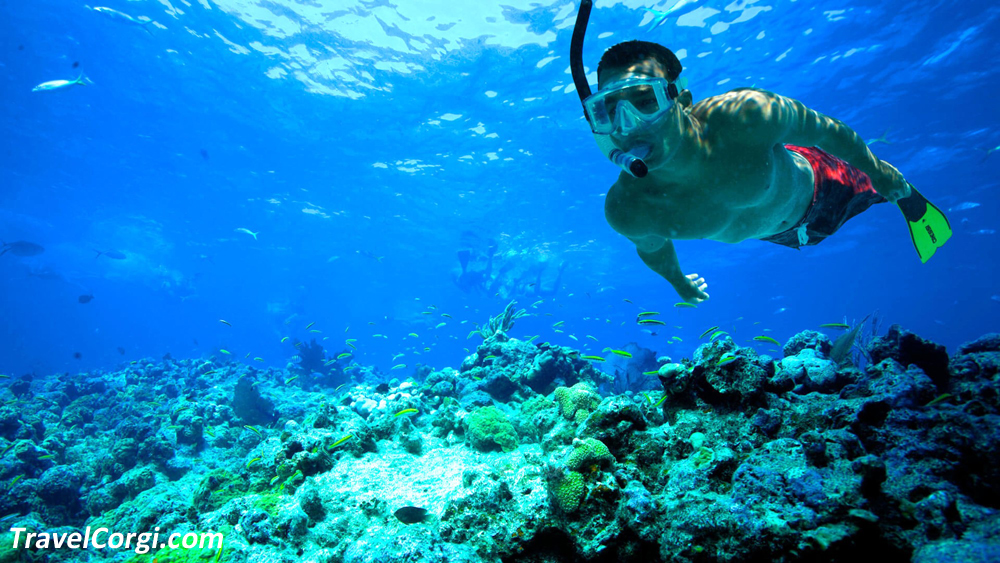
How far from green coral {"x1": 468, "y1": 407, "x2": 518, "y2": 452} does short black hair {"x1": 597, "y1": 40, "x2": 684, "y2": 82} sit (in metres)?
4.80

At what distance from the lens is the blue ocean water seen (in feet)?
44.9

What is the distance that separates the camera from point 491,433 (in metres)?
5.46

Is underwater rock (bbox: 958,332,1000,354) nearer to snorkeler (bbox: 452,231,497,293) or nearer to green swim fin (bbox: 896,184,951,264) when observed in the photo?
green swim fin (bbox: 896,184,951,264)

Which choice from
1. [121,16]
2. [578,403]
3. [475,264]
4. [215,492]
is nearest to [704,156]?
[578,403]

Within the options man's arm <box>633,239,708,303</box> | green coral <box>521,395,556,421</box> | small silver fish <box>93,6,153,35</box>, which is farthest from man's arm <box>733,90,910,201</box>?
small silver fish <box>93,6,153,35</box>

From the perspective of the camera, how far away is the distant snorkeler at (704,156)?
2336 mm

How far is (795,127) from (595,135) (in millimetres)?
1529

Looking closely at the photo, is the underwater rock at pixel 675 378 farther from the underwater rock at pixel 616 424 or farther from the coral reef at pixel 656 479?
the underwater rock at pixel 616 424

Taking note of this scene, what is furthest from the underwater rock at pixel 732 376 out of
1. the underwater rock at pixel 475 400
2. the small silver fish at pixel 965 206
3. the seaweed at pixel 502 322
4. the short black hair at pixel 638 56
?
the small silver fish at pixel 965 206

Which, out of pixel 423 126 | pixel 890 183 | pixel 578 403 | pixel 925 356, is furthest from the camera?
pixel 423 126

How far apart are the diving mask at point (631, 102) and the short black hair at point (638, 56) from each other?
0.81 ft

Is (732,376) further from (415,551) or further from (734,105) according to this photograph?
(415,551)

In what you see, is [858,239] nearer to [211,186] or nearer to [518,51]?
[518,51]

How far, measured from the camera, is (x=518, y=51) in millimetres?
14594
